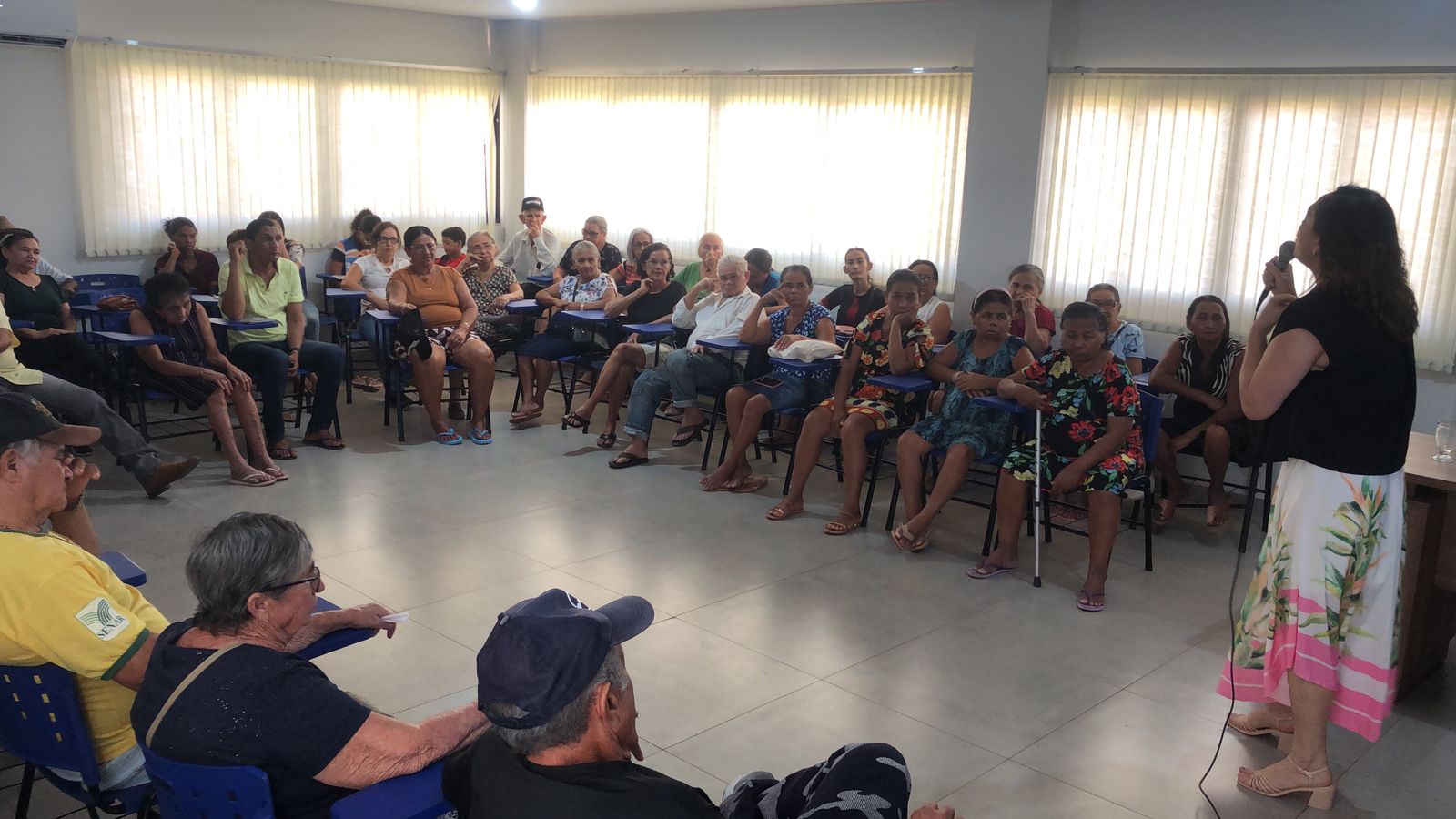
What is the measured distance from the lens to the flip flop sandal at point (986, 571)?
480 cm

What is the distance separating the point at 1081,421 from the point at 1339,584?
5.76ft

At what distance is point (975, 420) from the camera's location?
512 centimetres

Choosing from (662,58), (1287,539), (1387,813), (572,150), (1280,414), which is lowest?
(1387,813)

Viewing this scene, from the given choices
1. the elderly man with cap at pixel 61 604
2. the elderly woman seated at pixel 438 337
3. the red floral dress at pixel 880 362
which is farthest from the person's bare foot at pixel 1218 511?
the elderly man with cap at pixel 61 604

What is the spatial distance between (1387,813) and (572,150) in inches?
311

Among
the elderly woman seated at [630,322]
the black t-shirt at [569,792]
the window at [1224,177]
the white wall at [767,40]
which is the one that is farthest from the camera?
the white wall at [767,40]

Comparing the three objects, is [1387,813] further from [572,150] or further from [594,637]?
[572,150]

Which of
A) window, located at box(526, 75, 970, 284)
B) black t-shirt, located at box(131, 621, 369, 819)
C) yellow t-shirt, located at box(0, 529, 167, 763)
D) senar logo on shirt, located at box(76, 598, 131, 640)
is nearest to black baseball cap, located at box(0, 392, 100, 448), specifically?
yellow t-shirt, located at box(0, 529, 167, 763)

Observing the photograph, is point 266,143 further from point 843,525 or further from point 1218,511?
point 1218,511

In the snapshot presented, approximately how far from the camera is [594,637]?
169 centimetres

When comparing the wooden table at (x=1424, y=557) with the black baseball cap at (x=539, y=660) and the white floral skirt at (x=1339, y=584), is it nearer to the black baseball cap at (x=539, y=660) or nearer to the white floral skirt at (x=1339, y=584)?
the white floral skirt at (x=1339, y=584)

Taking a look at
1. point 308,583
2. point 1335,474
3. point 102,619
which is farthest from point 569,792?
point 1335,474

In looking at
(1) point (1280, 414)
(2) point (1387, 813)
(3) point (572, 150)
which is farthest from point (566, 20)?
(2) point (1387, 813)

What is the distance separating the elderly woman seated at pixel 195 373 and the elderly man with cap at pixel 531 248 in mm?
3080
